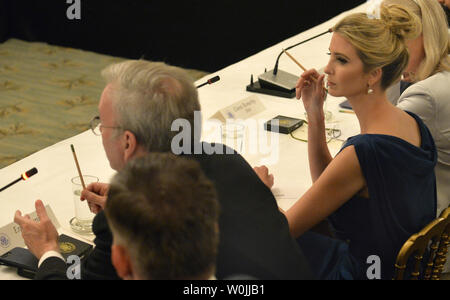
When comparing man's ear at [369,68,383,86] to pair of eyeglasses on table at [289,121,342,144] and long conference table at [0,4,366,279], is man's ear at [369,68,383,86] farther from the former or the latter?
pair of eyeglasses on table at [289,121,342,144]

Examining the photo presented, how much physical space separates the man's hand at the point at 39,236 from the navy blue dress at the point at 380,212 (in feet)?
2.32

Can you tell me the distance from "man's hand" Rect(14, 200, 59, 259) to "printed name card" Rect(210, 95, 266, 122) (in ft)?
3.67

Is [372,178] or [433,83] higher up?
[433,83]

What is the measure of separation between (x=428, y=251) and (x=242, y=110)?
113 cm

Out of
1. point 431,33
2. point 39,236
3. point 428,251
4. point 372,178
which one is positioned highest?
point 431,33

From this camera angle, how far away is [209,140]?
265 centimetres

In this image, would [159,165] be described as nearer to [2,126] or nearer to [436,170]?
[436,170]

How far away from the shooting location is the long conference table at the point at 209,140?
2.14 m

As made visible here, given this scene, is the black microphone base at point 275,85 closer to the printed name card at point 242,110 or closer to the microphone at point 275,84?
the microphone at point 275,84

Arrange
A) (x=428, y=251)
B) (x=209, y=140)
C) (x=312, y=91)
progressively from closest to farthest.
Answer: (x=428, y=251), (x=312, y=91), (x=209, y=140)

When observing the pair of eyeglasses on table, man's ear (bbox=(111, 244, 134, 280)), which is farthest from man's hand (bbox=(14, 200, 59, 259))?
the pair of eyeglasses on table

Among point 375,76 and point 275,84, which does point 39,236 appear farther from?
point 275,84

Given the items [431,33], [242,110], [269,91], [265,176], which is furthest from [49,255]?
[269,91]

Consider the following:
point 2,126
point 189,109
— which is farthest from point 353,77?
point 2,126
